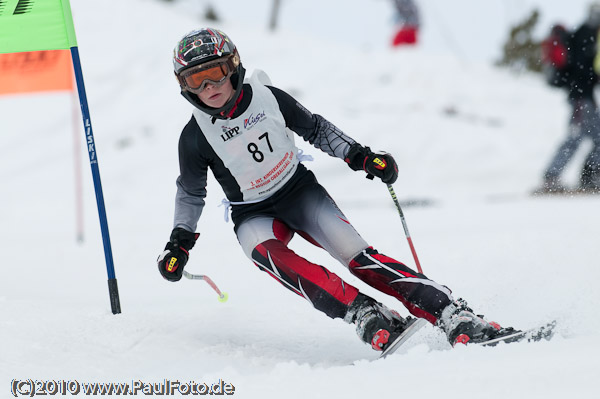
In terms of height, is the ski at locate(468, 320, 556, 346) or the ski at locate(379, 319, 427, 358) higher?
the ski at locate(468, 320, 556, 346)

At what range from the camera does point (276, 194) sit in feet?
13.0

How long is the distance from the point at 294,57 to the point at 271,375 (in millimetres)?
14502

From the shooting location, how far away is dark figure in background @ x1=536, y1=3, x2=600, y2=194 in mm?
8664

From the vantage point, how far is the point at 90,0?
1866 centimetres

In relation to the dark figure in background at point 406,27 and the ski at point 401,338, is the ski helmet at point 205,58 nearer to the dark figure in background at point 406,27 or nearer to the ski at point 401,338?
the ski at point 401,338

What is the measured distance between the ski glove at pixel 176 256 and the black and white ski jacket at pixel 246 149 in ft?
0.24

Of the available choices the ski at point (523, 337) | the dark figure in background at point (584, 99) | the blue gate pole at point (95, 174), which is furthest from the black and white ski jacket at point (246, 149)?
the dark figure in background at point (584, 99)

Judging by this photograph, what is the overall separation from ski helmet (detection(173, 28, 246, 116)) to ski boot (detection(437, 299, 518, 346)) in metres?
1.55

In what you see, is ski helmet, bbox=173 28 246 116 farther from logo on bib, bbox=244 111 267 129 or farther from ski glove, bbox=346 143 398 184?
ski glove, bbox=346 143 398 184

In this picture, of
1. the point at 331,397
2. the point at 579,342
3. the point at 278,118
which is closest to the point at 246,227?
the point at 278,118

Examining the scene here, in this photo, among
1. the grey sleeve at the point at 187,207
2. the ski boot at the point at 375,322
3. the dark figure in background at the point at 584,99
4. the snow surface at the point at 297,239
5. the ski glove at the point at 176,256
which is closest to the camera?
the snow surface at the point at 297,239

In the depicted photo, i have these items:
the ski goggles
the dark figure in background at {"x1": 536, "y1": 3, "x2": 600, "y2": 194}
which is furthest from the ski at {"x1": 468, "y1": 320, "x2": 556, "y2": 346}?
the dark figure in background at {"x1": 536, "y1": 3, "x2": 600, "y2": 194}

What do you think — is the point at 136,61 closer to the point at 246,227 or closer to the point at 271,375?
the point at 246,227

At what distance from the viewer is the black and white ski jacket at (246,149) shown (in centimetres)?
379
